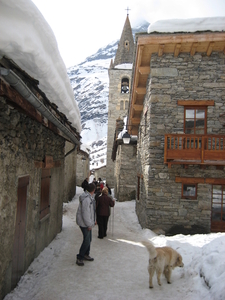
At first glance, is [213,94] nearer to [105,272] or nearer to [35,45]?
[105,272]

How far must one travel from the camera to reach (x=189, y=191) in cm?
818

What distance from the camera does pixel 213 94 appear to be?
27.0 ft

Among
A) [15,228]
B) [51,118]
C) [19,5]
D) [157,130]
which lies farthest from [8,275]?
[157,130]

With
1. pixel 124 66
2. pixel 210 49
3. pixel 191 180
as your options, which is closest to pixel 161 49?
pixel 210 49

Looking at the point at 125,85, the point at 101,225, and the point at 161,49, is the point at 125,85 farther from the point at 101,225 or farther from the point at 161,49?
the point at 101,225

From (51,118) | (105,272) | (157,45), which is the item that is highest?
(157,45)

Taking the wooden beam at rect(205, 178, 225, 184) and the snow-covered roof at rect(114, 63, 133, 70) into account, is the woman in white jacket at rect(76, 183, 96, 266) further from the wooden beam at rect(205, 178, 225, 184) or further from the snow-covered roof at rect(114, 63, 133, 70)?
the snow-covered roof at rect(114, 63, 133, 70)

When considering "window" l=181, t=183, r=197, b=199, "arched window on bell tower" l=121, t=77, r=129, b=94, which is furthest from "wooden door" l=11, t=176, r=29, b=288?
"arched window on bell tower" l=121, t=77, r=129, b=94

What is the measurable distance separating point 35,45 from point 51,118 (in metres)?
1.51

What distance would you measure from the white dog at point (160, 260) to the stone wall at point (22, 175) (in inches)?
79.7

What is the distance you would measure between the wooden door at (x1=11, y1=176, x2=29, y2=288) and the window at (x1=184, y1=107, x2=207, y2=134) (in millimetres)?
5686

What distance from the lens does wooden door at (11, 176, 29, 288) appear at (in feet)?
12.9

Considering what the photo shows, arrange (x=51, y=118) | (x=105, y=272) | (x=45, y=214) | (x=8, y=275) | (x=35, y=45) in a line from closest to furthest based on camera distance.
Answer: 1. (x=35, y=45)
2. (x=8, y=275)
3. (x=51, y=118)
4. (x=105, y=272)
5. (x=45, y=214)

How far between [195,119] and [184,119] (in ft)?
1.16
